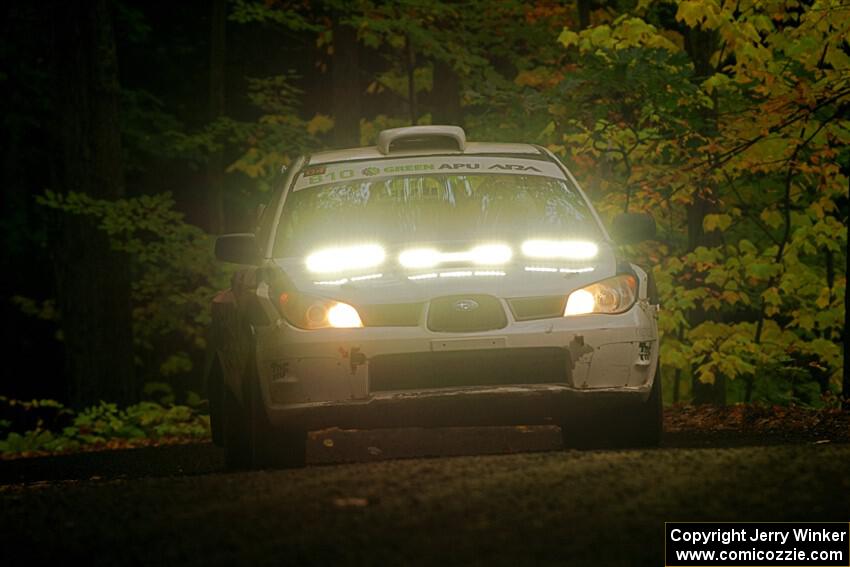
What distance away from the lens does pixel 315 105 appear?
31.2 metres

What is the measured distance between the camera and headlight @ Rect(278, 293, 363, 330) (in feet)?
25.8

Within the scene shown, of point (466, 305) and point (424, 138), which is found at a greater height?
point (424, 138)

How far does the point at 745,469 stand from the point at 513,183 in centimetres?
329

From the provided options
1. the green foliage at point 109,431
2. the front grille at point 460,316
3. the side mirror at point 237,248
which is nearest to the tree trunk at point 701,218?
the green foliage at point 109,431

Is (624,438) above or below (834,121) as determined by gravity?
below

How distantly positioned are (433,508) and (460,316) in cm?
220

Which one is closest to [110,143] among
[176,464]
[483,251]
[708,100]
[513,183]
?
[708,100]

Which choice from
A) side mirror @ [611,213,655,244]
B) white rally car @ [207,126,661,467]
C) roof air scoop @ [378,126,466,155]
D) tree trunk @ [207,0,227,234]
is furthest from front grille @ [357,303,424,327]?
tree trunk @ [207,0,227,234]

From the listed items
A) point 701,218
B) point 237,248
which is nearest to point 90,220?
point 701,218

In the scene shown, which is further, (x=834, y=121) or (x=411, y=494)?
(x=834, y=121)

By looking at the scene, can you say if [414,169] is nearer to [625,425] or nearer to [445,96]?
[625,425]

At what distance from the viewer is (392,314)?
7836 millimetres

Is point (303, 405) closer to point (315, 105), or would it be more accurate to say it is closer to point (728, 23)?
point (728, 23)

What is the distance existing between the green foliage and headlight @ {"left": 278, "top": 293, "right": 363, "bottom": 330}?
385 inches
